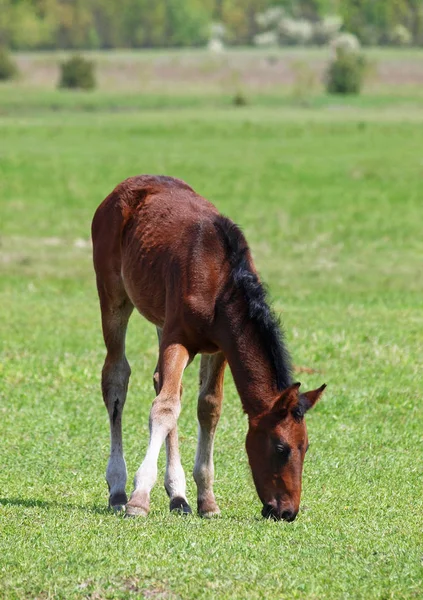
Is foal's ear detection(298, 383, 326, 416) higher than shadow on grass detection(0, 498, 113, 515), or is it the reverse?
foal's ear detection(298, 383, 326, 416)

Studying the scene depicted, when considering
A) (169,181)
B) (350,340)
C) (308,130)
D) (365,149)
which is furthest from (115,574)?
(308,130)

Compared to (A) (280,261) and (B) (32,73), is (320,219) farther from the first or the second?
(B) (32,73)

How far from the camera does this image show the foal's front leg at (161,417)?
296 inches

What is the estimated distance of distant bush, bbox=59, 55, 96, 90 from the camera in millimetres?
83750

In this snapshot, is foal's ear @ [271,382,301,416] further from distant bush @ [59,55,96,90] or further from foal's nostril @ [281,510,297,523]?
distant bush @ [59,55,96,90]

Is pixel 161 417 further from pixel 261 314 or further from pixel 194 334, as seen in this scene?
Result: pixel 261 314

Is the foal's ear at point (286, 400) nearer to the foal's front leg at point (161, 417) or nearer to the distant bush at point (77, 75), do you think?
the foal's front leg at point (161, 417)

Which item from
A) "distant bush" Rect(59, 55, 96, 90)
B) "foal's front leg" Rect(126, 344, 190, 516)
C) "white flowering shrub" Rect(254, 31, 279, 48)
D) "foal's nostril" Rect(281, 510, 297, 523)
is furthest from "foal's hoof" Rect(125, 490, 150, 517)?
"white flowering shrub" Rect(254, 31, 279, 48)

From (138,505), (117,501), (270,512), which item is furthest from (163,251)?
(270,512)

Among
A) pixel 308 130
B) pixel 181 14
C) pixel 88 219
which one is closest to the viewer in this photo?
pixel 88 219

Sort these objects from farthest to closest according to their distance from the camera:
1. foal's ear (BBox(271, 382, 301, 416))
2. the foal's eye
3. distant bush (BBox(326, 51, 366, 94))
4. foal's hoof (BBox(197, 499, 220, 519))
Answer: distant bush (BBox(326, 51, 366, 94)) → foal's hoof (BBox(197, 499, 220, 519)) → the foal's eye → foal's ear (BBox(271, 382, 301, 416))

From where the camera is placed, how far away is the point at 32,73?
114 metres

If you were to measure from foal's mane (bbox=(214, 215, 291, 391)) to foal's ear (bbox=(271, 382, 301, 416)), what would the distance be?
0.69 feet

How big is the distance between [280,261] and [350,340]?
29.1 ft
